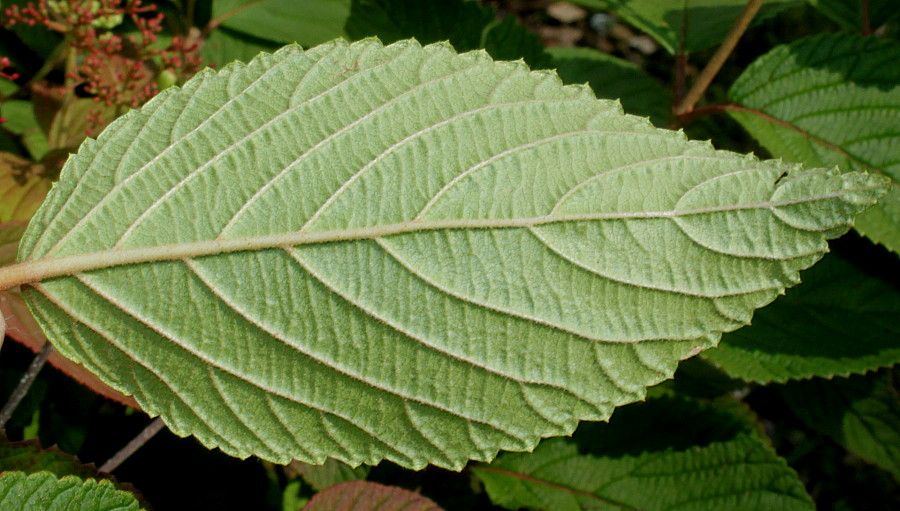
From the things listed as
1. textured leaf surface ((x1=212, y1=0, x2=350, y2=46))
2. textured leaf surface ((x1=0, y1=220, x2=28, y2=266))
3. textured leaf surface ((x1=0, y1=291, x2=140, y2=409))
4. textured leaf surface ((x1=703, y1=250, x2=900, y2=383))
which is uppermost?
textured leaf surface ((x1=212, y1=0, x2=350, y2=46))

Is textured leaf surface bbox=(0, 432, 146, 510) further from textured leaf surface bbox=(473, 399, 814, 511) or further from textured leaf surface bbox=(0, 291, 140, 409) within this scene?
textured leaf surface bbox=(473, 399, 814, 511)

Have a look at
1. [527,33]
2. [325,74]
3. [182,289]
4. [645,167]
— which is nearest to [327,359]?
[182,289]

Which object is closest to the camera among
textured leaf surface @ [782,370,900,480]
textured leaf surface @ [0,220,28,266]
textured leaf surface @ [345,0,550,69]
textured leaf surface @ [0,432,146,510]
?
textured leaf surface @ [0,432,146,510]

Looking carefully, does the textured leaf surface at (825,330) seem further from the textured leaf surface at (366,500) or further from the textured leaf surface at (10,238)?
the textured leaf surface at (10,238)

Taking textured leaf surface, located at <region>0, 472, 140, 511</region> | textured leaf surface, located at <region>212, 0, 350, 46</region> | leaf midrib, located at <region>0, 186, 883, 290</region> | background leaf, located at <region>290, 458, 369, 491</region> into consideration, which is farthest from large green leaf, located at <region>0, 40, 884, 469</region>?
textured leaf surface, located at <region>212, 0, 350, 46</region>

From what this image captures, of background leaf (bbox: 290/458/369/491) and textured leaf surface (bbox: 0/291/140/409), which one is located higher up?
textured leaf surface (bbox: 0/291/140/409)

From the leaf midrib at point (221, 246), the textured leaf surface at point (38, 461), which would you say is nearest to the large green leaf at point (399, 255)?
the leaf midrib at point (221, 246)

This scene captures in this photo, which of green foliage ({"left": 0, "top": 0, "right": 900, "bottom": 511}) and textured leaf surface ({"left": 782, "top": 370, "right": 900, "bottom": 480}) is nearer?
green foliage ({"left": 0, "top": 0, "right": 900, "bottom": 511})

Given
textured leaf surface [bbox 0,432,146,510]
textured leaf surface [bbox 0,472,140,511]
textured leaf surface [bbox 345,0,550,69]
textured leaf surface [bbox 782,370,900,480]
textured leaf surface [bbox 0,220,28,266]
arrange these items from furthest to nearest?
textured leaf surface [bbox 782,370,900,480] → textured leaf surface [bbox 345,0,550,69] → textured leaf surface [bbox 0,220,28,266] → textured leaf surface [bbox 0,432,146,510] → textured leaf surface [bbox 0,472,140,511]
